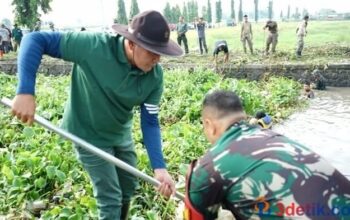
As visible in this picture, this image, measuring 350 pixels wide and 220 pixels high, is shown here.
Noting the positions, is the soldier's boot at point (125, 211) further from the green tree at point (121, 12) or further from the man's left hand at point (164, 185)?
the green tree at point (121, 12)

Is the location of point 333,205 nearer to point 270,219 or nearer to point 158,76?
point 270,219

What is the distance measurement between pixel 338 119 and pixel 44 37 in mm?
7171

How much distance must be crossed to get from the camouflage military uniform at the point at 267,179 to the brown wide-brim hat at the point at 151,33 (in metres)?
0.76

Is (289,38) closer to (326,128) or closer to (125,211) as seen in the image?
(326,128)

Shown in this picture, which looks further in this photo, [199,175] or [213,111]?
[213,111]

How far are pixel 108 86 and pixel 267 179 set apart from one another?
1.18 m

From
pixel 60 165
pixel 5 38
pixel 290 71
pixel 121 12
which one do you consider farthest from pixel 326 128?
pixel 121 12

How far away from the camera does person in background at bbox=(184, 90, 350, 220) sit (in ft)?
5.60

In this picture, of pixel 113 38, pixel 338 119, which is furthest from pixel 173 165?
pixel 338 119

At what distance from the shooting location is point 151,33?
2.39m

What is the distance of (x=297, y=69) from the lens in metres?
12.7

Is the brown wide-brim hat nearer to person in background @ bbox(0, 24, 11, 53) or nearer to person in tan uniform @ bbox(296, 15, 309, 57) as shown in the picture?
person in tan uniform @ bbox(296, 15, 309, 57)

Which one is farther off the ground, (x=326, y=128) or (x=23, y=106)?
(x=23, y=106)

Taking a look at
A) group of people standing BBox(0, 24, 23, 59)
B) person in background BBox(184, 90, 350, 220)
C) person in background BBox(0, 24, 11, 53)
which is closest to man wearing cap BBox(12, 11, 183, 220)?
person in background BBox(184, 90, 350, 220)
